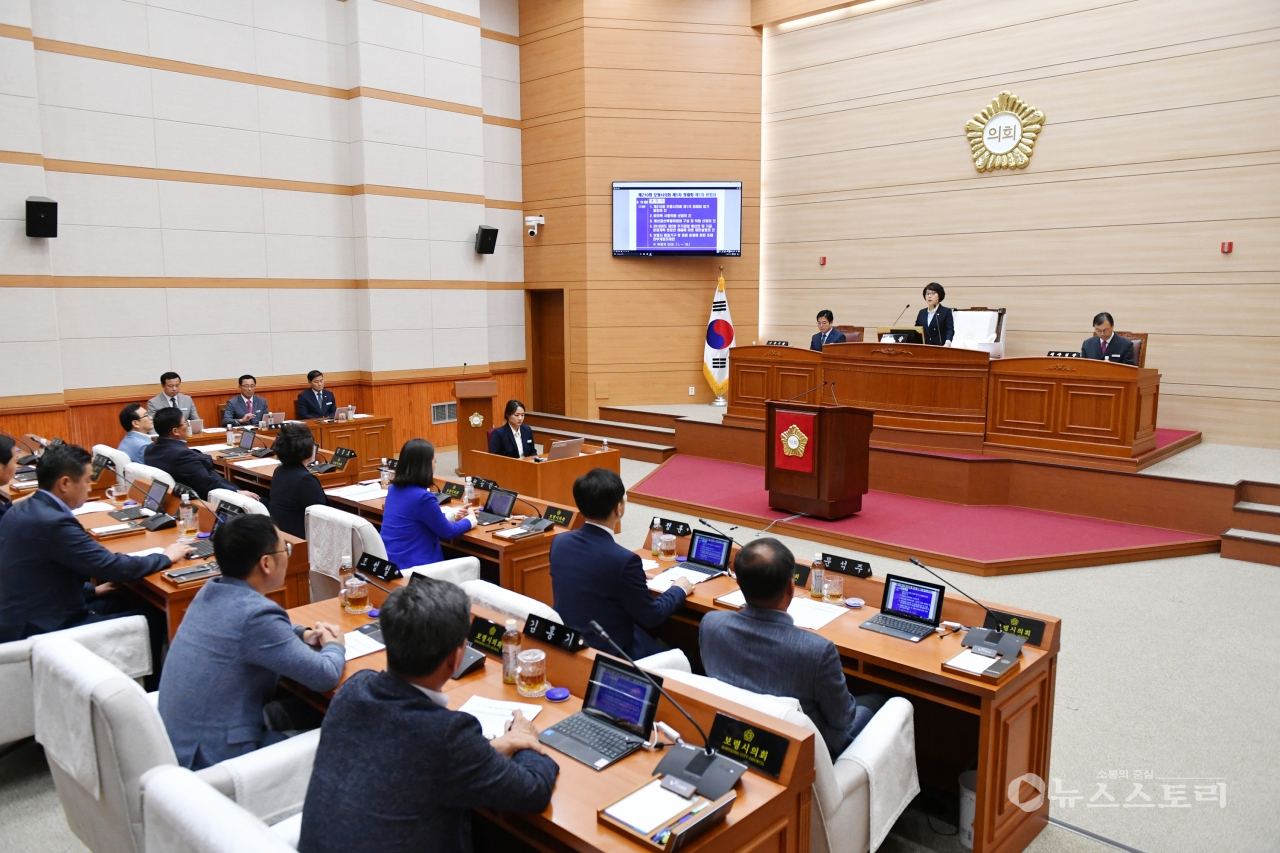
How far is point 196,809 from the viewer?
163cm

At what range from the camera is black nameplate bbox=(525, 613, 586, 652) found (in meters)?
2.51

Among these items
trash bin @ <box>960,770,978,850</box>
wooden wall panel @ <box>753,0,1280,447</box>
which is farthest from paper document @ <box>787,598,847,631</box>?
wooden wall panel @ <box>753,0,1280,447</box>

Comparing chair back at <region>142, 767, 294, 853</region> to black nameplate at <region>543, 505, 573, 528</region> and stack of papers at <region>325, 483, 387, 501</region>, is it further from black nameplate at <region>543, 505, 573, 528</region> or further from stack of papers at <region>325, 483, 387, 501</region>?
stack of papers at <region>325, 483, 387, 501</region>

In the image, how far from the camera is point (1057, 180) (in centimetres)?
868

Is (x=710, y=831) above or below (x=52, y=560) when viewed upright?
below

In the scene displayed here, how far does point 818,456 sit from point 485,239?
223 inches

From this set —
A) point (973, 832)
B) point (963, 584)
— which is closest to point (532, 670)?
point (973, 832)

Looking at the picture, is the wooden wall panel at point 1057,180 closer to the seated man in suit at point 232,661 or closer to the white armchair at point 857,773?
the white armchair at point 857,773

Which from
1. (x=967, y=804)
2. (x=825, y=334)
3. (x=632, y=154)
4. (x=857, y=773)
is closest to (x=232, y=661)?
(x=857, y=773)

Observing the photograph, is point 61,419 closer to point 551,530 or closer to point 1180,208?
point 551,530

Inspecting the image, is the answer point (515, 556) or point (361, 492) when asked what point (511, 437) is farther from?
point (515, 556)

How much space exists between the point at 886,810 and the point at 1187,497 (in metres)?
5.21

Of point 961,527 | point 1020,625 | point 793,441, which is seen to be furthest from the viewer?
point 793,441

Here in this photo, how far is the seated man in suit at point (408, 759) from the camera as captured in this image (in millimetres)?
1659
